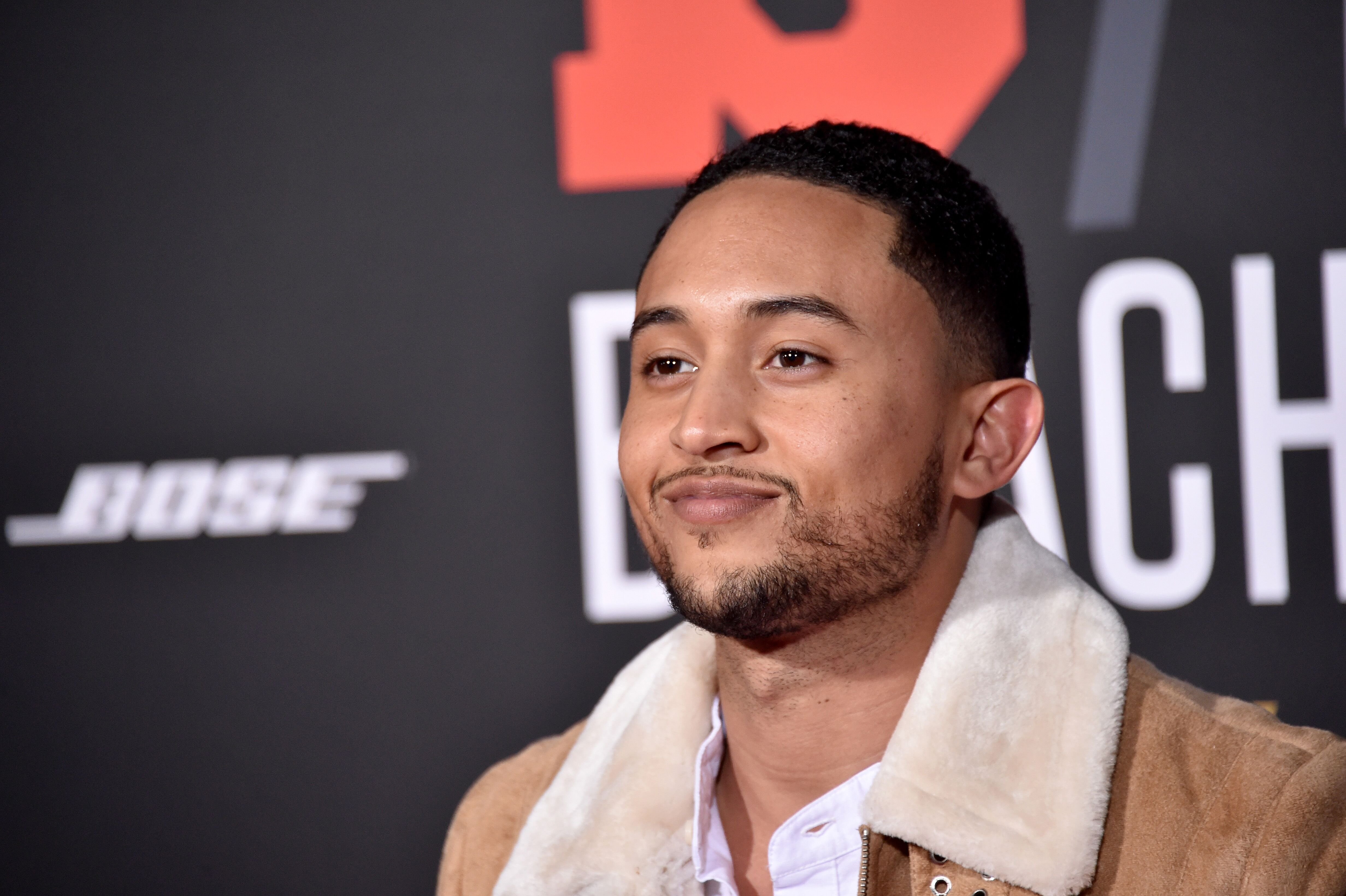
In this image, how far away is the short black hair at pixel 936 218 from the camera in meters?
1.41

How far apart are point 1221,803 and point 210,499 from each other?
1966 mm

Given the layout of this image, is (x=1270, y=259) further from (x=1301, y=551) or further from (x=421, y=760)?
(x=421, y=760)

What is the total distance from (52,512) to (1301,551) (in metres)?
2.54

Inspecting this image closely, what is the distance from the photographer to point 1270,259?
7.13ft

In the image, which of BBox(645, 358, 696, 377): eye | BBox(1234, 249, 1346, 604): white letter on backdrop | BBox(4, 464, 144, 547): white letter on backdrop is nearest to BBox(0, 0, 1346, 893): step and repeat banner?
BBox(4, 464, 144, 547): white letter on backdrop

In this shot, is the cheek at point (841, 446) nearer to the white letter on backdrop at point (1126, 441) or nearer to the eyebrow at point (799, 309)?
the eyebrow at point (799, 309)

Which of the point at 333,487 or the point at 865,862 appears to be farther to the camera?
the point at 333,487

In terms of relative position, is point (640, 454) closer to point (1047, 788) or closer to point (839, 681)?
point (839, 681)

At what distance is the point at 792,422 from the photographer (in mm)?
1299

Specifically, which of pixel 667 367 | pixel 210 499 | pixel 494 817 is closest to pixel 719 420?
pixel 667 367

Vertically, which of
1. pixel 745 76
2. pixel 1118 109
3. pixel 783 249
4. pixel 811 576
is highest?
pixel 745 76

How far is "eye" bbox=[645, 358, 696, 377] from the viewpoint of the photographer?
4.68 feet

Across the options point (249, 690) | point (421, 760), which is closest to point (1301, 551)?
point (421, 760)

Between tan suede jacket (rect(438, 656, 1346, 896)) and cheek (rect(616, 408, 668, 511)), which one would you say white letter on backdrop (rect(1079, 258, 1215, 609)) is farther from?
cheek (rect(616, 408, 668, 511))
